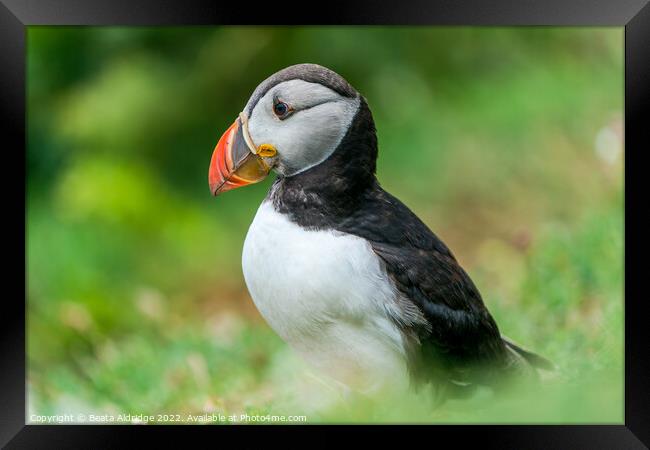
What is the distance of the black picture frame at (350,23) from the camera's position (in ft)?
9.53

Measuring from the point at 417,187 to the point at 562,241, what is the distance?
3.63 ft

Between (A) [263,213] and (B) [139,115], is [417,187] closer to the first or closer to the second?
(B) [139,115]

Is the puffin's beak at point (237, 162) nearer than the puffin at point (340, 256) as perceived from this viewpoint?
No

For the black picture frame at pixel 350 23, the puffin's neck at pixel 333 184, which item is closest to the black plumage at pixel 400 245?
the puffin's neck at pixel 333 184

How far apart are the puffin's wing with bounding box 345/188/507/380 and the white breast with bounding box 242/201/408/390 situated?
2.8 inches

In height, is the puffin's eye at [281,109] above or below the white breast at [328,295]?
above

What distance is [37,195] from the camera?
16.1ft

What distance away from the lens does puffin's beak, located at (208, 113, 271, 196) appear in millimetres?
2990

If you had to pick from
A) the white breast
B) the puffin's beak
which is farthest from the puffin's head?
the white breast

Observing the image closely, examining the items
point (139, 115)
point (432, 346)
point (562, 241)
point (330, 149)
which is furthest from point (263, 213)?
point (139, 115)

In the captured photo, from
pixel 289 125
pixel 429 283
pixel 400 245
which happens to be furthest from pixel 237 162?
pixel 429 283

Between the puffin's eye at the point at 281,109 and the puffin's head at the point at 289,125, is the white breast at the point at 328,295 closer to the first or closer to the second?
the puffin's head at the point at 289,125

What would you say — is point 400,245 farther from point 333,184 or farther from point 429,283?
point 333,184

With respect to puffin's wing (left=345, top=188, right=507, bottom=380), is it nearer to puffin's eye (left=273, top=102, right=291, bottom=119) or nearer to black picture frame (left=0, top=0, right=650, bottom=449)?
black picture frame (left=0, top=0, right=650, bottom=449)
